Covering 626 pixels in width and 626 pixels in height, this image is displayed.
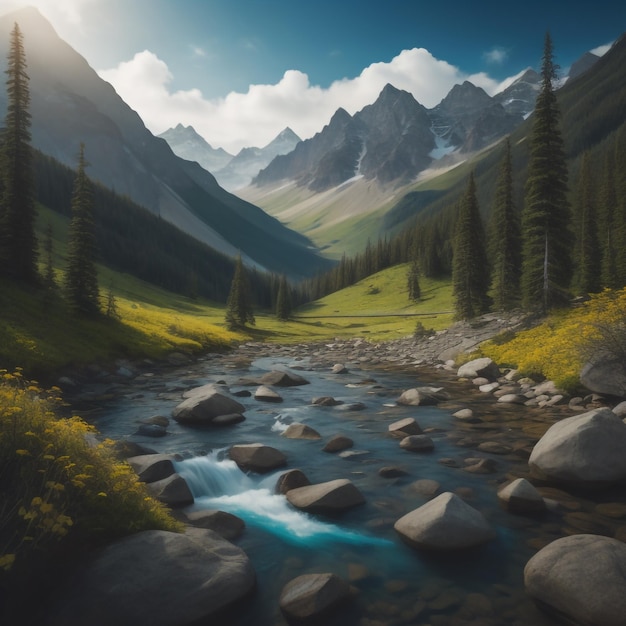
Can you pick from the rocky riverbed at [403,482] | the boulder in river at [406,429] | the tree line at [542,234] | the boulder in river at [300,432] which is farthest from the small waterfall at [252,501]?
the tree line at [542,234]

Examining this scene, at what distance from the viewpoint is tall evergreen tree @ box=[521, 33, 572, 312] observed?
36125mm

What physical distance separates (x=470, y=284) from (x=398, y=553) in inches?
2010

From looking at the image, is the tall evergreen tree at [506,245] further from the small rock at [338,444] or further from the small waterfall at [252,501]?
the small waterfall at [252,501]

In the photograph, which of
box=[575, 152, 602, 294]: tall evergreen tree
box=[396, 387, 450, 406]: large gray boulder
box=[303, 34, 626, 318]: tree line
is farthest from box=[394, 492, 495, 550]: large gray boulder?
box=[575, 152, 602, 294]: tall evergreen tree

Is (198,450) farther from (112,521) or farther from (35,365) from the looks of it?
(35,365)

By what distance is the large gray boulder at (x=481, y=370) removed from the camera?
91.8ft

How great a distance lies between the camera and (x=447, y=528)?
9383mm

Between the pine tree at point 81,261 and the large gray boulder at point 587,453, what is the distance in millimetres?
37659

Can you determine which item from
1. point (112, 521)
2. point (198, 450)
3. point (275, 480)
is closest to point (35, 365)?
point (198, 450)

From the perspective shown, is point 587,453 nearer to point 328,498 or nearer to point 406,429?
point 406,429

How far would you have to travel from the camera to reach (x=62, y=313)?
3656cm

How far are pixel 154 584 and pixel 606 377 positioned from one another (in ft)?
68.1

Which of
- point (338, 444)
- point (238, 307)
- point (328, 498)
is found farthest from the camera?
point (238, 307)

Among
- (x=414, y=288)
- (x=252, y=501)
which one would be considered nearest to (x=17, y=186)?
(x=252, y=501)
